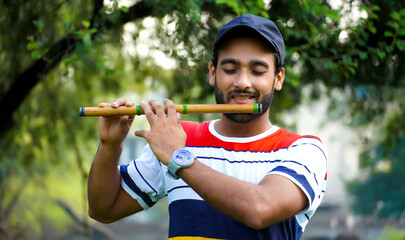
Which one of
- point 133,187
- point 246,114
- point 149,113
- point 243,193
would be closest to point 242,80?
point 246,114

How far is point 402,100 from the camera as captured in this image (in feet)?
23.1

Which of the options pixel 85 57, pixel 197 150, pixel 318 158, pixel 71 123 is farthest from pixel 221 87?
pixel 71 123

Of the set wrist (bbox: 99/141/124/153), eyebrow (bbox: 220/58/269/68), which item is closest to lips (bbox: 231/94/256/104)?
eyebrow (bbox: 220/58/269/68)

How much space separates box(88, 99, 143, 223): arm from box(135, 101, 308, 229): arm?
32cm

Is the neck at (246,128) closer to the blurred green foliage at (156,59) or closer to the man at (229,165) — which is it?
the man at (229,165)

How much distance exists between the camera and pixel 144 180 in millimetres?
2354

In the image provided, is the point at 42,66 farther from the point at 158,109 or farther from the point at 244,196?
the point at 244,196

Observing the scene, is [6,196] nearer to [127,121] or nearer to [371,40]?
[371,40]

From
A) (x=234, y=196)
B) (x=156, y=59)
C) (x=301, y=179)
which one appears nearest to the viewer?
(x=234, y=196)

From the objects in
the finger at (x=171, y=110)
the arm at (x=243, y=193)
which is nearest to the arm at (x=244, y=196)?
the arm at (x=243, y=193)

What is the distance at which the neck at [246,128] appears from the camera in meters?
2.26

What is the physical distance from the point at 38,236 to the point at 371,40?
27.2 feet

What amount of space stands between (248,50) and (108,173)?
0.75 metres

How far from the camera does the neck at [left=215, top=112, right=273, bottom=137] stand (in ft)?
7.42
